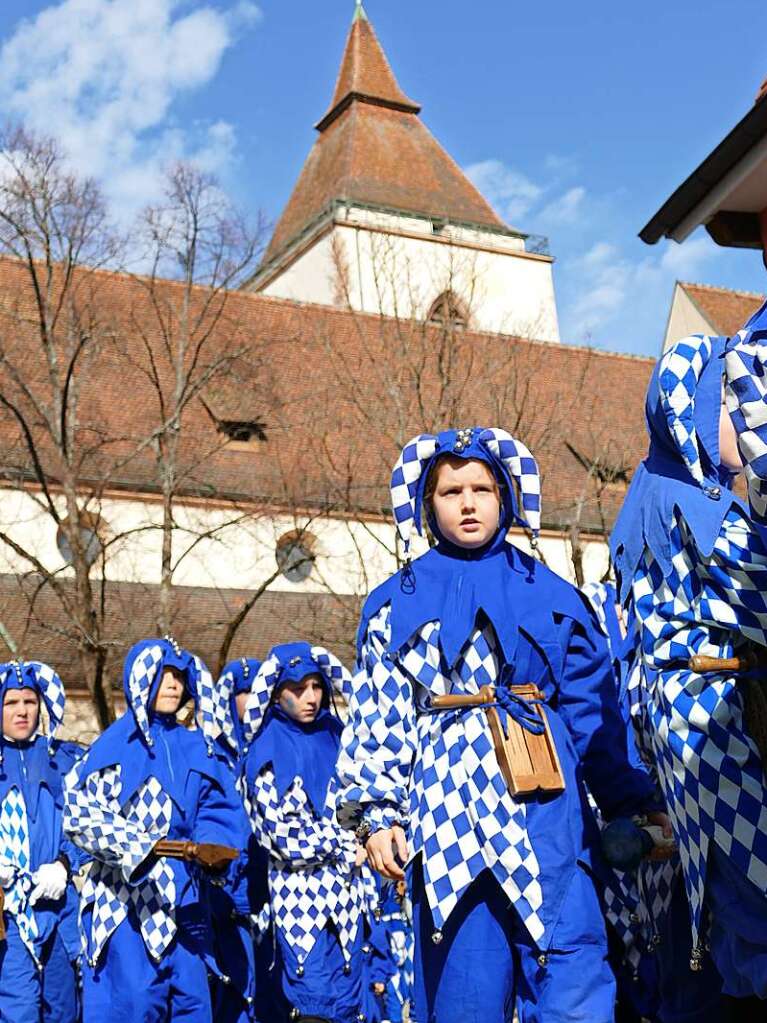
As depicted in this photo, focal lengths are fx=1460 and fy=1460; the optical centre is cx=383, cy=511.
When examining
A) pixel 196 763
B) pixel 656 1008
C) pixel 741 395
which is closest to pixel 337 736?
pixel 196 763

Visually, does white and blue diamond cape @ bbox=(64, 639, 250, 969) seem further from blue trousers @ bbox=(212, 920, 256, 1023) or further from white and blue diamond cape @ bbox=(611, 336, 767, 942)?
white and blue diamond cape @ bbox=(611, 336, 767, 942)

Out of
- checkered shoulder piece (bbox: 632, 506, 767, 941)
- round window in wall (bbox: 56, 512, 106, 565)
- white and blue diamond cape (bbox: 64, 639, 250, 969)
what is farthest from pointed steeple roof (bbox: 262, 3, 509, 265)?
Result: checkered shoulder piece (bbox: 632, 506, 767, 941)

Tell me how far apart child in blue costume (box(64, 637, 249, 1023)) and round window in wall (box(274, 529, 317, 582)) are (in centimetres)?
1416

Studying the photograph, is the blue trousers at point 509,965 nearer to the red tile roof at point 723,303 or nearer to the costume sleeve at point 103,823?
the costume sleeve at point 103,823

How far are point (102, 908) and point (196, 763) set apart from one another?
87 cm

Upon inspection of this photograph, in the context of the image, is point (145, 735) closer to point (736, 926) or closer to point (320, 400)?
point (736, 926)

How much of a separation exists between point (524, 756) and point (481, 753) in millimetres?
143

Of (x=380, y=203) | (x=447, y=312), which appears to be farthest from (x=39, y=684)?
(x=380, y=203)

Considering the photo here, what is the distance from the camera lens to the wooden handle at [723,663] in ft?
11.4

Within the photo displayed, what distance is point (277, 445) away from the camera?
92.4 ft

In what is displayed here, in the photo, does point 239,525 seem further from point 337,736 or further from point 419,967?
point 419,967

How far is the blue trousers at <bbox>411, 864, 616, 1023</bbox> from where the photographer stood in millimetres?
4035

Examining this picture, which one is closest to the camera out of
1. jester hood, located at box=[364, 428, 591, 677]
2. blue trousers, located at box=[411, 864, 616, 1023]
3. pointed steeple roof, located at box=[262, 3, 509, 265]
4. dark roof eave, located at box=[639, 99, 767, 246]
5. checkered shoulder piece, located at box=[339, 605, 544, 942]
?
blue trousers, located at box=[411, 864, 616, 1023]

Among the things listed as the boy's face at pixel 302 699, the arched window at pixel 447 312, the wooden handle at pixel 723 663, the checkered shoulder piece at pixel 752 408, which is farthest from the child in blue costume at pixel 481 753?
the arched window at pixel 447 312
